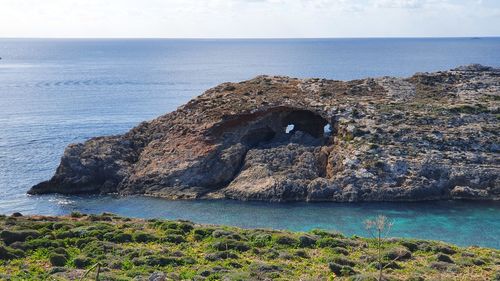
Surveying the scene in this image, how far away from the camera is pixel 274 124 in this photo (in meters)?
66.2

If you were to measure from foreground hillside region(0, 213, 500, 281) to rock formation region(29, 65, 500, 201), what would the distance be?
19.2m

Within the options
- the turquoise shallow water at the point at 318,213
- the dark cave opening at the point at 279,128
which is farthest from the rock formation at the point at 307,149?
the turquoise shallow water at the point at 318,213

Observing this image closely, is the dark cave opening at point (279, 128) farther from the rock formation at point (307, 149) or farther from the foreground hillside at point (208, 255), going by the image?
the foreground hillside at point (208, 255)

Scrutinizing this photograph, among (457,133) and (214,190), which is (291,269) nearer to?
(214,190)

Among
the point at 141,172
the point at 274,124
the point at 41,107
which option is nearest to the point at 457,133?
the point at 274,124

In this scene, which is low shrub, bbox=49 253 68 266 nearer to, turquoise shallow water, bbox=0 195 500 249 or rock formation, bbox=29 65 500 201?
turquoise shallow water, bbox=0 195 500 249

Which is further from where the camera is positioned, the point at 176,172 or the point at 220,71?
the point at 220,71

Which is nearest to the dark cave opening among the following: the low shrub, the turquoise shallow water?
the turquoise shallow water

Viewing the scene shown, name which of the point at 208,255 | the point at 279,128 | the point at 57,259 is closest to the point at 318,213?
the point at 279,128

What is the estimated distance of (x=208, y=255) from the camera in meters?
32.9

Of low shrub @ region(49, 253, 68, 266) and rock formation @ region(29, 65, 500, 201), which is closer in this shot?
low shrub @ region(49, 253, 68, 266)

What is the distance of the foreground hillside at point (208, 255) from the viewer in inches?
1173

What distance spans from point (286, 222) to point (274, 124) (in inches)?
706

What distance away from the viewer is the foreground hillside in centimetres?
2980
